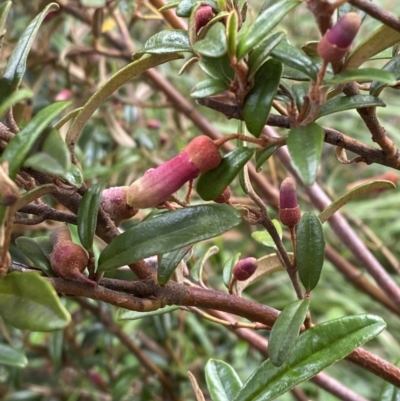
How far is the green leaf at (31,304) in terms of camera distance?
0.28 m

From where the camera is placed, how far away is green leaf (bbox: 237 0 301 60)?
0.29 meters

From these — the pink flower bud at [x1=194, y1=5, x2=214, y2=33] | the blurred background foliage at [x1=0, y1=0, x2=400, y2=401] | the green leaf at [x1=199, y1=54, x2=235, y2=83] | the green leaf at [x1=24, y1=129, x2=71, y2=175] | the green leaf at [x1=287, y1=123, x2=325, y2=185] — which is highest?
the pink flower bud at [x1=194, y1=5, x2=214, y2=33]

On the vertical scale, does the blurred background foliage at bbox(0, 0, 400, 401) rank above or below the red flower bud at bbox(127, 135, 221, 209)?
below

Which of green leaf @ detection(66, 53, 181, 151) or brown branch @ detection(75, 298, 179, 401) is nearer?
green leaf @ detection(66, 53, 181, 151)

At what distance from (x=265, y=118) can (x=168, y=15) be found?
0.56m

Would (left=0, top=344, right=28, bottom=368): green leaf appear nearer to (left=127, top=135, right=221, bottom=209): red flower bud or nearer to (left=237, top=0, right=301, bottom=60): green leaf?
(left=127, top=135, right=221, bottom=209): red flower bud

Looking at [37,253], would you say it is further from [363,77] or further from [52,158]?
[363,77]

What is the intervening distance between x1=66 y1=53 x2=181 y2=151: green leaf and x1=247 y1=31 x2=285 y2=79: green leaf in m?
0.07

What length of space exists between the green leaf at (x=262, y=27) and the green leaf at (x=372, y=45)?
0.16 feet

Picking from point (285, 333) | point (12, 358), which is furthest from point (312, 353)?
point (12, 358)

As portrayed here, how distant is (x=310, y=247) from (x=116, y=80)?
194 millimetres

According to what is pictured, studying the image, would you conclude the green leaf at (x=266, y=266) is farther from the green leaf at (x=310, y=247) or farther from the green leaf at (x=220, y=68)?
the green leaf at (x=220, y=68)

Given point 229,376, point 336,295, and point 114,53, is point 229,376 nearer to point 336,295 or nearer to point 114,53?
point 114,53

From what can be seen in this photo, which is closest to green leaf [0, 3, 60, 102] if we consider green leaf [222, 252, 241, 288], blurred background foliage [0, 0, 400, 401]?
green leaf [222, 252, 241, 288]
